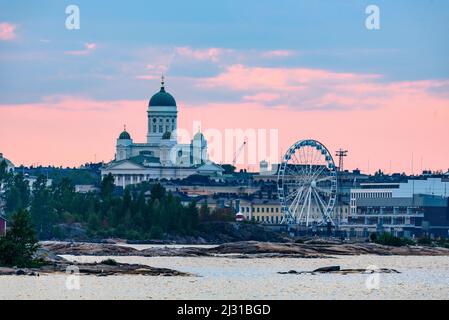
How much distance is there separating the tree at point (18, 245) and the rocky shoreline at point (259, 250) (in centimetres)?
3271

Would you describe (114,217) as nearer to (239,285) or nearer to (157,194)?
(157,194)

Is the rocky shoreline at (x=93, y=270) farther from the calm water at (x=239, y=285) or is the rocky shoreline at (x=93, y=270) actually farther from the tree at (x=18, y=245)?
the calm water at (x=239, y=285)

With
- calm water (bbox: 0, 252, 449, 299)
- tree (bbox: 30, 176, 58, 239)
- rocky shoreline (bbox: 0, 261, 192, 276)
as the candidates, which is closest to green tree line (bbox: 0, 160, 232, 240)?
tree (bbox: 30, 176, 58, 239)

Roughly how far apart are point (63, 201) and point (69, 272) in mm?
92258

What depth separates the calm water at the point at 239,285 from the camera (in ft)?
289

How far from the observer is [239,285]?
97.8 m

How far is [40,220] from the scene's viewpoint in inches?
7229

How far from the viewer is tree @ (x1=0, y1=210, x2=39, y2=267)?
4023 inches

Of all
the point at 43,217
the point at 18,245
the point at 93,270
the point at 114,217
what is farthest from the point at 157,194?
the point at 18,245

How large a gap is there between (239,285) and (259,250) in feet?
158

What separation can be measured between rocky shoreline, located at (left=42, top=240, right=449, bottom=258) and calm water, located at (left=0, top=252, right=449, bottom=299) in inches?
794

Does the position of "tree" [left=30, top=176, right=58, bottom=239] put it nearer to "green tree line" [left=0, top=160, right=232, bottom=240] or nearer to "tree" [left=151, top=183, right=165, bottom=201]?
"green tree line" [left=0, top=160, right=232, bottom=240]

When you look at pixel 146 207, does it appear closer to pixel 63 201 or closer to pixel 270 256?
pixel 63 201
